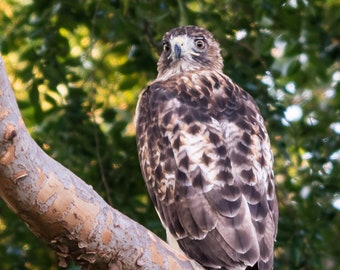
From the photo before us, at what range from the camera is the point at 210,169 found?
5141 millimetres

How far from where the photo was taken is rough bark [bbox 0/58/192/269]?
12.1 ft

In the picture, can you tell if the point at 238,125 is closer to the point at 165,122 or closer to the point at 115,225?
the point at 165,122

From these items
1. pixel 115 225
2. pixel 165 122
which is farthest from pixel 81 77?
pixel 115 225

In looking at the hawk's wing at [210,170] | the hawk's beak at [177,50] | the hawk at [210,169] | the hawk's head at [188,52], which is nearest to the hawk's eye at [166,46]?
the hawk's head at [188,52]

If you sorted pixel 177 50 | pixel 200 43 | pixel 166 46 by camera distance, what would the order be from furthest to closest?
pixel 200 43 < pixel 166 46 < pixel 177 50

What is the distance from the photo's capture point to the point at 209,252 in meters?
4.90

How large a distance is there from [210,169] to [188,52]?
71.5 inches

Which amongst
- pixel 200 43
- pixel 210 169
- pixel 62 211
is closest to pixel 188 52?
pixel 200 43

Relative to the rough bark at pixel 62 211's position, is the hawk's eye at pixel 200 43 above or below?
below

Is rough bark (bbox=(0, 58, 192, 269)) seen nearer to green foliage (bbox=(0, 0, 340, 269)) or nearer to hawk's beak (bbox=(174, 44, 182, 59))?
green foliage (bbox=(0, 0, 340, 269))

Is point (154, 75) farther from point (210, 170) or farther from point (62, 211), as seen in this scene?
point (62, 211)

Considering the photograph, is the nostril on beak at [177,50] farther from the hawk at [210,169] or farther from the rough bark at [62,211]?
the rough bark at [62,211]

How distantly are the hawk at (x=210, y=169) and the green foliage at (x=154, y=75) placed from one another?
2.32 ft

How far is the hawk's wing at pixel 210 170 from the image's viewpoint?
4.91 m
